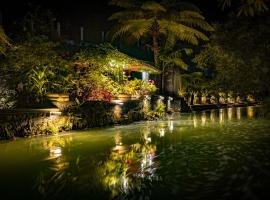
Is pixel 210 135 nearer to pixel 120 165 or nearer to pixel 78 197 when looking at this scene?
pixel 120 165

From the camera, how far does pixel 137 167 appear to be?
25.5ft

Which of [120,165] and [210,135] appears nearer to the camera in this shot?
[120,165]


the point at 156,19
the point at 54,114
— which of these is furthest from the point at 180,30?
the point at 54,114

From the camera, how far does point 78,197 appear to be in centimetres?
577

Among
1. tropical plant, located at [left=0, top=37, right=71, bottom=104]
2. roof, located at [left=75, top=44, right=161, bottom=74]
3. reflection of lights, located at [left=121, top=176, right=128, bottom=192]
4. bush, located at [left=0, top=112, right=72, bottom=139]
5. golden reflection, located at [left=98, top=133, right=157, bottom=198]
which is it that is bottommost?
reflection of lights, located at [left=121, top=176, right=128, bottom=192]

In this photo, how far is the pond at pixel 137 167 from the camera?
5.98m

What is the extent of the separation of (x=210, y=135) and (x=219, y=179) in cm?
622

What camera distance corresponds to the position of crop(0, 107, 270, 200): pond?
598cm

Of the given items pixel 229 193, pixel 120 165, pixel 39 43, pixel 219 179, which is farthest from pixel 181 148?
pixel 39 43

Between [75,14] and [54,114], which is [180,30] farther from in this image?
[54,114]

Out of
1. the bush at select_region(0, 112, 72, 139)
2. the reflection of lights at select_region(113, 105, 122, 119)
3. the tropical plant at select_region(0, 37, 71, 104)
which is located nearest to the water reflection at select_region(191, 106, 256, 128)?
the reflection of lights at select_region(113, 105, 122, 119)

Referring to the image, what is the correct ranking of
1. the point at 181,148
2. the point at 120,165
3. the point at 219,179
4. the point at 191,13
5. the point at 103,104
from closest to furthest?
the point at 219,179 < the point at 120,165 < the point at 181,148 < the point at 103,104 < the point at 191,13

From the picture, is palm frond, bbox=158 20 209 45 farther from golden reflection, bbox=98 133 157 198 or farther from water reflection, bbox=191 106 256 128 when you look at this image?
golden reflection, bbox=98 133 157 198

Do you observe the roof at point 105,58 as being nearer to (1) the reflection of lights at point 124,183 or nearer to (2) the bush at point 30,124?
(2) the bush at point 30,124
